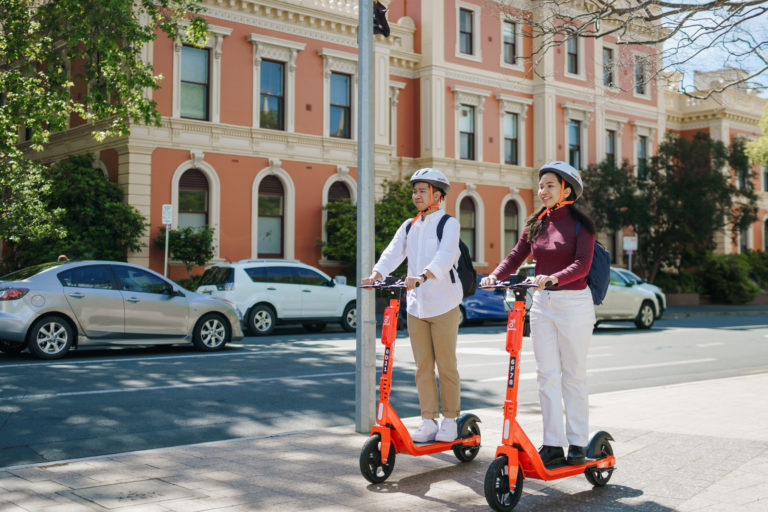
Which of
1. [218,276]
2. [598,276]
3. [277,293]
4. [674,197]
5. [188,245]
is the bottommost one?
[277,293]

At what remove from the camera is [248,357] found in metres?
13.3

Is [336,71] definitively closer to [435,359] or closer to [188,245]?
[188,245]

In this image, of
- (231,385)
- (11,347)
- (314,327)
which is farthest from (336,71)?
(231,385)

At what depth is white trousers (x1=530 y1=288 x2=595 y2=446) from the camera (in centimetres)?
511

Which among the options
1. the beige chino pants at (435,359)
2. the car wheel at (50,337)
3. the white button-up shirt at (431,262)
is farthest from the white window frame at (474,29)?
the beige chino pants at (435,359)

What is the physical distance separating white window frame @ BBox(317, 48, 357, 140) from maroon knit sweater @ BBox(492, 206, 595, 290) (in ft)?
73.6

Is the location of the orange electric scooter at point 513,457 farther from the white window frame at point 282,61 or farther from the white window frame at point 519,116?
the white window frame at point 519,116

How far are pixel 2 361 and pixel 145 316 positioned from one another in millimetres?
2226

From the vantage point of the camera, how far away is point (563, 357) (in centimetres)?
519

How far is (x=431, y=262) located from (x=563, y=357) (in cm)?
111

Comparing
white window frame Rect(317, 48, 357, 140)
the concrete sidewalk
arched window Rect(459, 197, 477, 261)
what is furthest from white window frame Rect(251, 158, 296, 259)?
the concrete sidewalk

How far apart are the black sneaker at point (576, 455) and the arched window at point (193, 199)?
20.3 meters

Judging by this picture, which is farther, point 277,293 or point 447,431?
point 277,293

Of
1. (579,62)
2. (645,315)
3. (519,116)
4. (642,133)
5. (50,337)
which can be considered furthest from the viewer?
(642,133)
